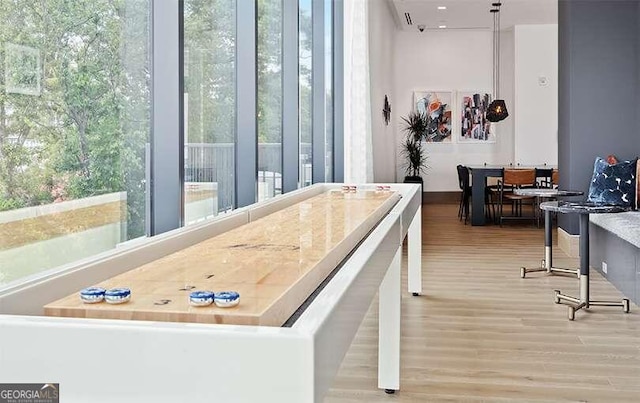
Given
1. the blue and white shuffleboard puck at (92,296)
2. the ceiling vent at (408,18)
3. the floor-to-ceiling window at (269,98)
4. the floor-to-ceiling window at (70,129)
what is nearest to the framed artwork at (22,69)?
the floor-to-ceiling window at (70,129)

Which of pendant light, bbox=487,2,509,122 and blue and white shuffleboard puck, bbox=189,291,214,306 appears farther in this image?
pendant light, bbox=487,2,509,122

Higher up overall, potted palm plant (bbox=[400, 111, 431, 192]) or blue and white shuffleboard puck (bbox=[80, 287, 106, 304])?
potted palm plant (bbox=[400, 111, 431, 192])

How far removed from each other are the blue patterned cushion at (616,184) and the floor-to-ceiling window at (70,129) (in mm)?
4951

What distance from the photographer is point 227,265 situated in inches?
66.6

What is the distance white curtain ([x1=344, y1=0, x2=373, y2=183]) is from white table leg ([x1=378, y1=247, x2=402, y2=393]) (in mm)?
4203

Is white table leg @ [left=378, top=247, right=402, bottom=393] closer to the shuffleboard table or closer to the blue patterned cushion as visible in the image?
the shuffleboard table

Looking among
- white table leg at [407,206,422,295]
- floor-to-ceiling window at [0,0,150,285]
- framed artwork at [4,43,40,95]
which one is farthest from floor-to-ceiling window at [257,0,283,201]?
framed artwork at [4,43,40,95]

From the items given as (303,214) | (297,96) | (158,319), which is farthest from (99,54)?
(297,96)

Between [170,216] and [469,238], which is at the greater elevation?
[170,216]

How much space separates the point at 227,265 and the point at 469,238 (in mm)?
7525

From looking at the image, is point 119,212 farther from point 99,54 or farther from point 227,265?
point 227,265

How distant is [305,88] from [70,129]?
4.51 meters

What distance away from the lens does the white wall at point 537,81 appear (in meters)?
13.2

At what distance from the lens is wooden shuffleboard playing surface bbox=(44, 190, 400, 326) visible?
1.22 meters
